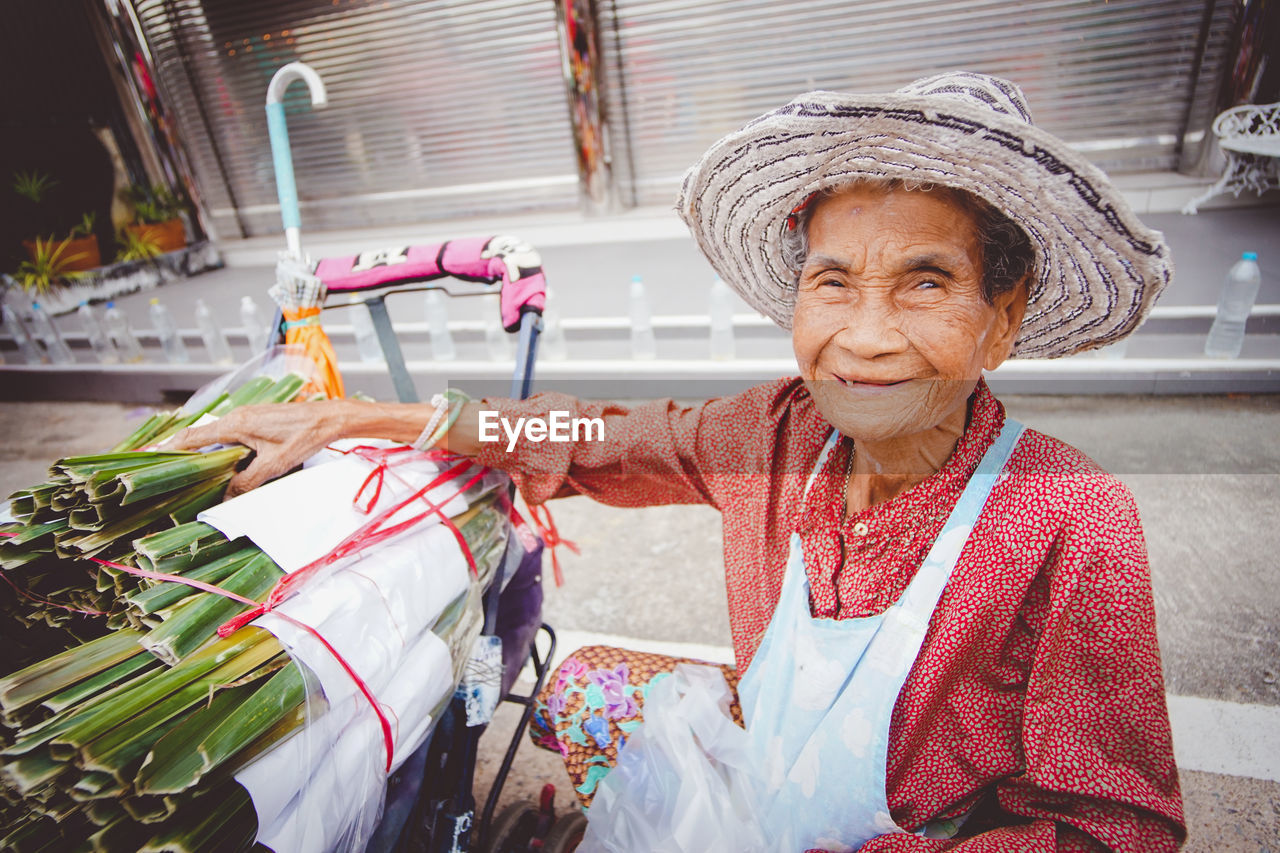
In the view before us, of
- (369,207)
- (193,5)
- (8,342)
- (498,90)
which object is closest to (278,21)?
(193,5)

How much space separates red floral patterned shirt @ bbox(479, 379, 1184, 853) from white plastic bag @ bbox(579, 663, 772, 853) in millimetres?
176

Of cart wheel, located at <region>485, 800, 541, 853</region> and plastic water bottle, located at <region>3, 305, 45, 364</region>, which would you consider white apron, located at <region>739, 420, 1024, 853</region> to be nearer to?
cart wheel, located at <region>485, 800, 541, 853</region>

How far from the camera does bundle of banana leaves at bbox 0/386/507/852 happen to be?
788 millimetres

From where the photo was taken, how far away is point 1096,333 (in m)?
1.25

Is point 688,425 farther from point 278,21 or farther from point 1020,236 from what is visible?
point 278,21

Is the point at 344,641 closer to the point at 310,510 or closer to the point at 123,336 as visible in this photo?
the point at 310,510

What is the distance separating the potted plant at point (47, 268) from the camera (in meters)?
6.66

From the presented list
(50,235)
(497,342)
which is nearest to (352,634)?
(497,342)

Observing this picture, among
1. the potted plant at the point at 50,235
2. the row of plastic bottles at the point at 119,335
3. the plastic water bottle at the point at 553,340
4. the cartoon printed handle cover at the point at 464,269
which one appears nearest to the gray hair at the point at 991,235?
the cartoon printed handle cover at the point at 464,269

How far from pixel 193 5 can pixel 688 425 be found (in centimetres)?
929

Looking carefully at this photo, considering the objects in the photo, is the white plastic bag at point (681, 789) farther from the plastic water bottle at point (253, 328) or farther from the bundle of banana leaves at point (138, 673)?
the plastic water bottle at point (253, 328)

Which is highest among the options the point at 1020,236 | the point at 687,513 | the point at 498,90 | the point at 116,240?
the point at 498,90

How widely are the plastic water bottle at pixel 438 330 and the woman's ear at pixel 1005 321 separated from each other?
3.89 meters

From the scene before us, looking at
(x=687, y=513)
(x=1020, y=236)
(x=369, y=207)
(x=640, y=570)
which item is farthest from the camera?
(x=369, y=207)
